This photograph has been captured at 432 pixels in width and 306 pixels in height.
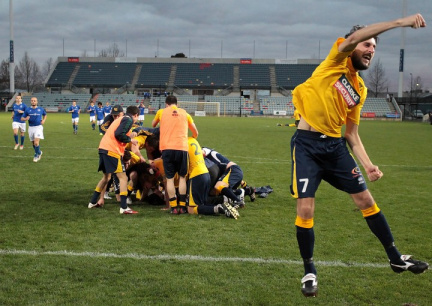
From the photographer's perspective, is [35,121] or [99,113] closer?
[35,121]

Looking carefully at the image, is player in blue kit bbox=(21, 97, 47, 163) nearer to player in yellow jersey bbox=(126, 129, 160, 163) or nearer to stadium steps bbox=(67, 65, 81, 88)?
player in yellow jersey bbox=(126, 129, 160, 163)

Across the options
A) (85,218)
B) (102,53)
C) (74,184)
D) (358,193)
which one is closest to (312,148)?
(358,193)

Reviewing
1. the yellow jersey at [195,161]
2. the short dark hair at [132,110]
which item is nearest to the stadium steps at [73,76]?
the short dark hair at [132,110]

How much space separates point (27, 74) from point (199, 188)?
3827 inches

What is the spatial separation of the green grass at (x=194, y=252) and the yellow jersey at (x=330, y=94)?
1.64 meters

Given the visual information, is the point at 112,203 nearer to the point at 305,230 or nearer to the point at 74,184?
the point at 74,184

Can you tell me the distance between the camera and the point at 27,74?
96.1 metres

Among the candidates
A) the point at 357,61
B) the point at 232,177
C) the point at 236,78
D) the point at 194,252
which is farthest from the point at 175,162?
the point at 236,78

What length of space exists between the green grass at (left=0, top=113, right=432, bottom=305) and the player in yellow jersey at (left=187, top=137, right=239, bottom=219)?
11.8 inches

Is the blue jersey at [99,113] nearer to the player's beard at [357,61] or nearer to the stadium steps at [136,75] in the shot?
the player's beard at [357,61]

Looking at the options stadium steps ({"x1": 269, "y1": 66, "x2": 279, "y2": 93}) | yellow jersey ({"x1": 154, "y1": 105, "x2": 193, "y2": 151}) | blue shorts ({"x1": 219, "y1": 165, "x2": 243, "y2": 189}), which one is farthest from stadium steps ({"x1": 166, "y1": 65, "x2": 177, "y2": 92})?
yellow jersey ({"x1": 154, "y1": 105, "x2": 193, "y2": 151})

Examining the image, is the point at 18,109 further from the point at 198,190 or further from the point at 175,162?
the point at 198,190

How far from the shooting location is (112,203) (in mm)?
8930

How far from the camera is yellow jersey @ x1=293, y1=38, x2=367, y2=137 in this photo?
4324mm
